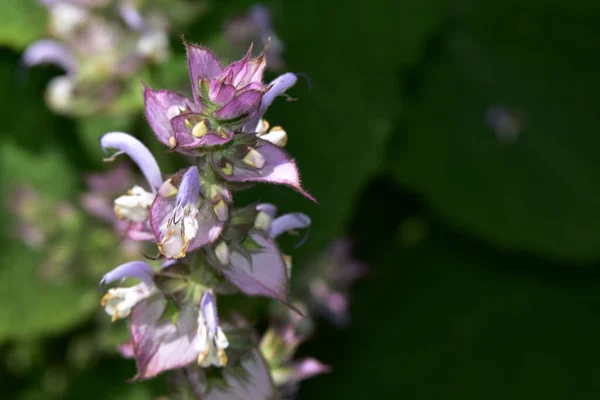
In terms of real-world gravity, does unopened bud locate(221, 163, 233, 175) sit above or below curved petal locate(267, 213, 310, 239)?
above

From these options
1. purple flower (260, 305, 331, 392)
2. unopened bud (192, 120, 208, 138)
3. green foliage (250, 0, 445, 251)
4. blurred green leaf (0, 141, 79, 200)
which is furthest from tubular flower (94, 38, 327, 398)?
blurred green leaf (0, 141, 79, 200)

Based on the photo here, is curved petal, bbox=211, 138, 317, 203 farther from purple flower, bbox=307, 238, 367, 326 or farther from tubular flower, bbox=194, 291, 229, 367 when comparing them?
purple flower, bbox=307, 238, 367, 326

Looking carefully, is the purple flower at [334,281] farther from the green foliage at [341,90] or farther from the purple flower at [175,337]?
the purple flower at [175,337]

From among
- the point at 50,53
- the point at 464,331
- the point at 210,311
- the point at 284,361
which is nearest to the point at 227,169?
the point at 210,311

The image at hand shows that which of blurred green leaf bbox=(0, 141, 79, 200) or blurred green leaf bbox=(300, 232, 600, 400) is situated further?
blurred green leaf bbox=(300, 232, 600, 400)

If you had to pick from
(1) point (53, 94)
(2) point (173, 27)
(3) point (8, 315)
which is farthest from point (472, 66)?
(3) point (8, 315)

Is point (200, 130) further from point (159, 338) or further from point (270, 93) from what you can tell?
point (159, 338)
